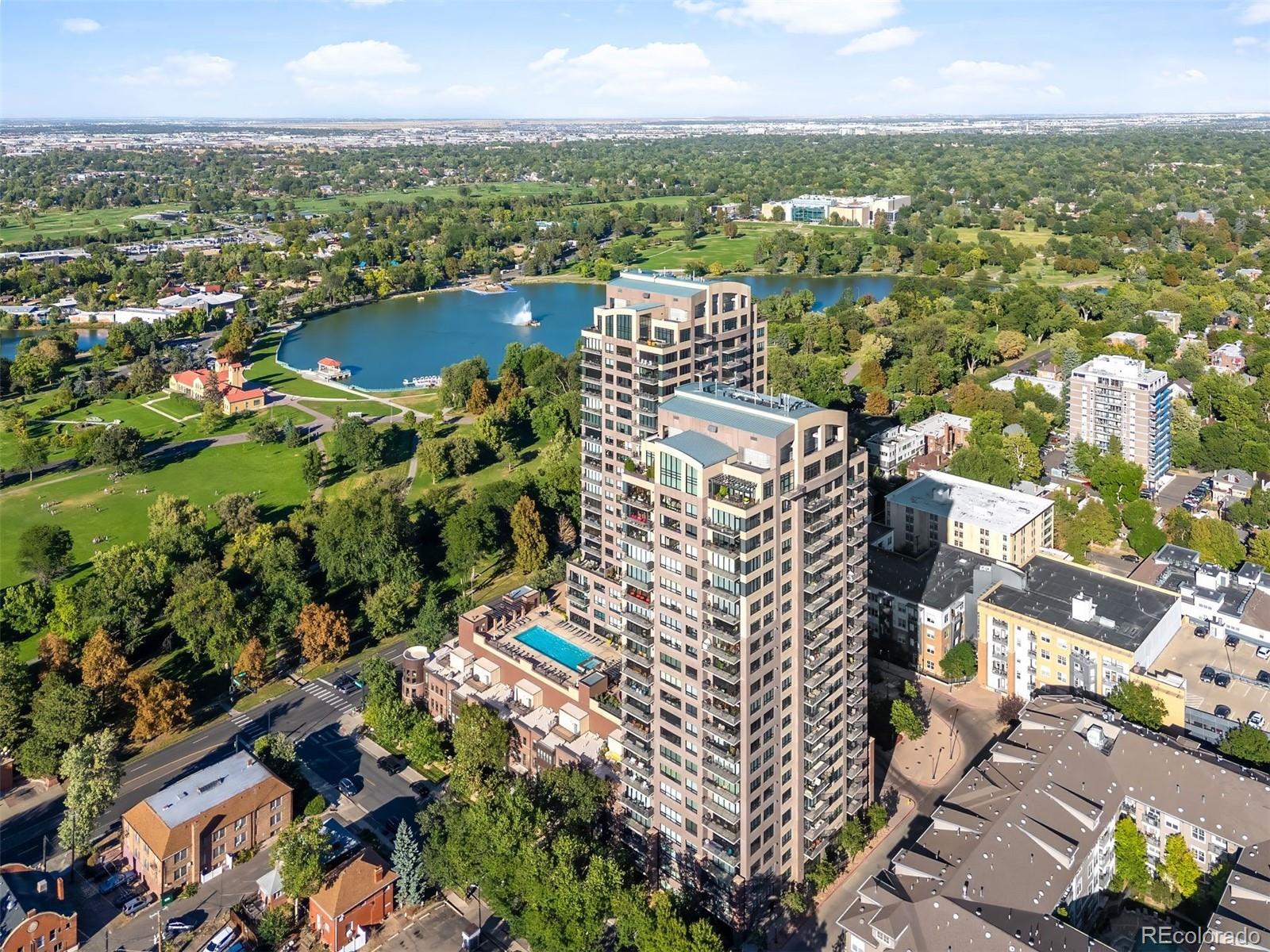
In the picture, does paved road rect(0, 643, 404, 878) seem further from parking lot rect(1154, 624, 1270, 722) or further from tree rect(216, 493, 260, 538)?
parking lot rect(1154, 624, 1270, 722)

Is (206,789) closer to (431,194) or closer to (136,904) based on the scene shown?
(136,904)

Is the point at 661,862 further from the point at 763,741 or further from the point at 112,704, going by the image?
the point at 112,704

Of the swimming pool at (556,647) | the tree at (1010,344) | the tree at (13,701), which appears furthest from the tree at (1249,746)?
the tree at (1010,344)

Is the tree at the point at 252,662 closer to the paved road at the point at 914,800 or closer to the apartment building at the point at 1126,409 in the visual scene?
the paved road at the point at 914,800

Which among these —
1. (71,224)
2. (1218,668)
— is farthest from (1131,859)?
(71,224)

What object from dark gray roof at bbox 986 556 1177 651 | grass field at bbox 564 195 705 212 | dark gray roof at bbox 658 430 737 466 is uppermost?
dark gray roof at bbox 658 430 737 466

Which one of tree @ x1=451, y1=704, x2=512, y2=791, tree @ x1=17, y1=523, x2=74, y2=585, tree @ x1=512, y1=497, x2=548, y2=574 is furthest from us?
tree @ x1=512, y1=497, x2=548, y2=574

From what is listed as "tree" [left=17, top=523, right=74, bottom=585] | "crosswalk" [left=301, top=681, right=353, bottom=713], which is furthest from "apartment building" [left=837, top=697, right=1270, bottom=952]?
"tree" [left=17, top=523, right=74, bottom=585]
